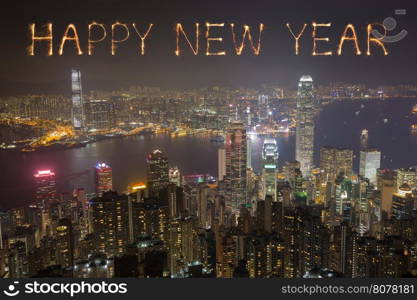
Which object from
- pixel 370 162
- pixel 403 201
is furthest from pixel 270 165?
pixel 403 201

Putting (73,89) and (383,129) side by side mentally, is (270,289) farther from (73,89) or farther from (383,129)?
(383,129)

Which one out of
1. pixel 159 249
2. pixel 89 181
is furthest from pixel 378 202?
pixel 89 181

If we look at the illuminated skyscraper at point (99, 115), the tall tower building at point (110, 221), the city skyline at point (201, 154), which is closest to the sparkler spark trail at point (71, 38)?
the city skyline at point (201, 154)

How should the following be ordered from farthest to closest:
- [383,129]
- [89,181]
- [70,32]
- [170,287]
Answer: [383,129]
[89,181]
[70,32]
[170,287]

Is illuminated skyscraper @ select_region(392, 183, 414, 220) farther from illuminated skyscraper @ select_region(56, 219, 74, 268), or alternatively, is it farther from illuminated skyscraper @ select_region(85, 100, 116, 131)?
illuminated skyscraper @ select_region(56, 219, 74, 268)

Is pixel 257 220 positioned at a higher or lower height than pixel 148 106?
lower

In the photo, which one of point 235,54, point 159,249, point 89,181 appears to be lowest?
point 159,249
